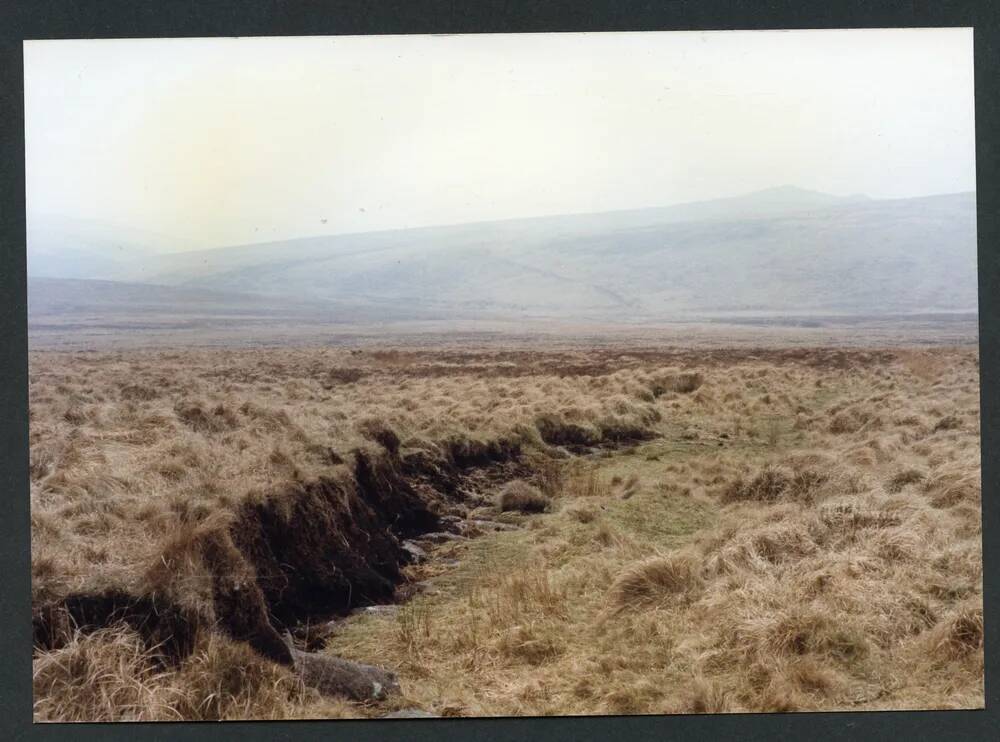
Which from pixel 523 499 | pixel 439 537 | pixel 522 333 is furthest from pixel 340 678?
pixel 522 333

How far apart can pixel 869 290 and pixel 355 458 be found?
3889mm

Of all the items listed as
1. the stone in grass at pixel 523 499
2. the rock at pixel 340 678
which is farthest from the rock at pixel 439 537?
the rock at pixel 340 678

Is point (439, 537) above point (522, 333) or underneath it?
underneath

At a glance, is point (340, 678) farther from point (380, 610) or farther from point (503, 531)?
point (503, 531)

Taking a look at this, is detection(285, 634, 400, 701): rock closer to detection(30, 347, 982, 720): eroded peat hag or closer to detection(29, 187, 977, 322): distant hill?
detection(30, 347, 982, 720): eroded peat hag

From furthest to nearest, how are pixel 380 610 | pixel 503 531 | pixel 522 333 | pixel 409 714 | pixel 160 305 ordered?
pixel 503 531
pixel 522 333
pixel 160 305
pixel 380 610
pixel 409 714

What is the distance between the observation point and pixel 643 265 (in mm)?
5543

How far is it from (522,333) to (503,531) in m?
1.47

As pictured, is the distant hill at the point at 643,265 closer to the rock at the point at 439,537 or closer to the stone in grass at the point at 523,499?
the stone in grass at the point at 523,499

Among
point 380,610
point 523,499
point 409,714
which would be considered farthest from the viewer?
point 523,499

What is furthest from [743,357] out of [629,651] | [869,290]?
[629,651]

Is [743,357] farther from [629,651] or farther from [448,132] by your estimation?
[448,132]

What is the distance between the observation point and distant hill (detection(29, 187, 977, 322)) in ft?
17.5

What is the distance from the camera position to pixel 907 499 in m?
5.33
